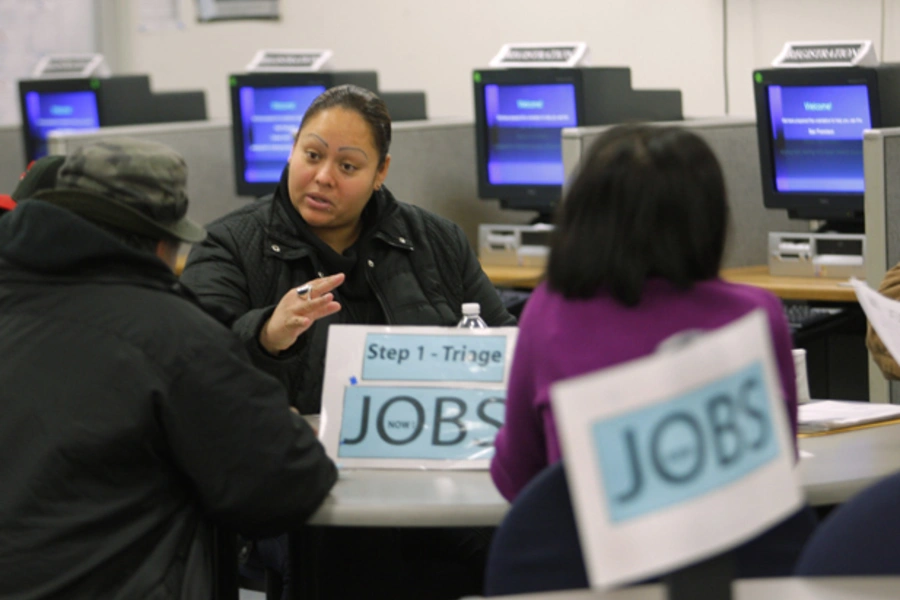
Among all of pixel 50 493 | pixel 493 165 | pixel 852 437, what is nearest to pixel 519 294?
pixel 493 165

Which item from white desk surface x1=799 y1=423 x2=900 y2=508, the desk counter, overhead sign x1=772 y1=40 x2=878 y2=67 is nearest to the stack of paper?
white desk surface x1=799 y1=423 x2=900 y2=508

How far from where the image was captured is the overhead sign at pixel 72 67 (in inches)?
204

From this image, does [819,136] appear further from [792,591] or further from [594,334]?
[792,591]

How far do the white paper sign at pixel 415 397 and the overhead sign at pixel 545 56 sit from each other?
243cm

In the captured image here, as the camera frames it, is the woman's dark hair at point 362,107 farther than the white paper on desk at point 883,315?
Yes

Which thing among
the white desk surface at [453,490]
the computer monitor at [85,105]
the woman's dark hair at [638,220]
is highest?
the computer monitor at [85,105]

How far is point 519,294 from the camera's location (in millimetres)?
4035

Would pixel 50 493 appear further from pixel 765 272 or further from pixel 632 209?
pixel 765 272

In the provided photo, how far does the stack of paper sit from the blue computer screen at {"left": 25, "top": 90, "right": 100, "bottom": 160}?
11.7 ft

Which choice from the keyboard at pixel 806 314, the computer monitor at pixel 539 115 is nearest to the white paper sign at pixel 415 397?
the keyboard at pixel 806 314

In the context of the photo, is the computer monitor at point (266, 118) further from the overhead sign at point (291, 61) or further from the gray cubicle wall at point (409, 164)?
the gray cubicle wall at point (409, 164)

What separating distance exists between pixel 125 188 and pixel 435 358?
0.52 meters

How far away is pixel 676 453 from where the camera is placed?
83 cm

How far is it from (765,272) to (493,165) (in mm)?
972
